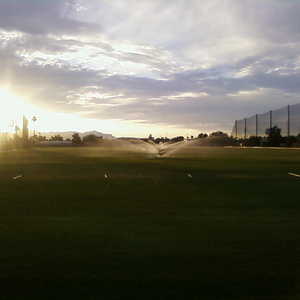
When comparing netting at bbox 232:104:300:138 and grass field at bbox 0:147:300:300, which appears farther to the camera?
netting at bbox 232:104:300:138

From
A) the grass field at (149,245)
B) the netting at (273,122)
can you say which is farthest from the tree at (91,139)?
the grass field at (149,245)

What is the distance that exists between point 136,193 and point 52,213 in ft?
19.3

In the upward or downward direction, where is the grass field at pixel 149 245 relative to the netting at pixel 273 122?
downward

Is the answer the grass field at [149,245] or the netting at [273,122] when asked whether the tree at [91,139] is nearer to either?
the netting at [273,122]

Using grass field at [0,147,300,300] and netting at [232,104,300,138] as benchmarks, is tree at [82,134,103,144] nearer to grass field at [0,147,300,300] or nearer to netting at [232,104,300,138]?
netting at [232,104,300,138]

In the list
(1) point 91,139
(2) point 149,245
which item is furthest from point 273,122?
(2) point 149,245

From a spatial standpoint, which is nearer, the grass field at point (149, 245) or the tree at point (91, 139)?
the grass field at point (149, 245)

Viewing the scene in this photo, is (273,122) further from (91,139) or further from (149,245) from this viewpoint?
(149,245)

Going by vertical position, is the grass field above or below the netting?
below

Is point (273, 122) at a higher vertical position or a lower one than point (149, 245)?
higher

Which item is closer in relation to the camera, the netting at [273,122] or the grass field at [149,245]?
the grass field at [149,245]

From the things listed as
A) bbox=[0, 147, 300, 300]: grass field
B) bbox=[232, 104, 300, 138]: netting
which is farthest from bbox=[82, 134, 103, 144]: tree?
bbox=[0, 147, 300, 300]: grass field

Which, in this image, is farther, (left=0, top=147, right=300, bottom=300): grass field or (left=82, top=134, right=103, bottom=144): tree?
(left=82, top=134, right=103, bottom=144): tree

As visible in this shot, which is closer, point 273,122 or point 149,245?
point 149,245
